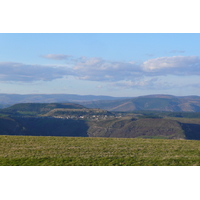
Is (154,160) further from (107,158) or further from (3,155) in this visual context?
(3,155)

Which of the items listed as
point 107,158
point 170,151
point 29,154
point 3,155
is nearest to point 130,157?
point 107,158

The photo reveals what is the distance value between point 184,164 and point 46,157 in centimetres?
1030

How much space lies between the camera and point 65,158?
65.7 ft

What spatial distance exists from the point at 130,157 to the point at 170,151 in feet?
16.3

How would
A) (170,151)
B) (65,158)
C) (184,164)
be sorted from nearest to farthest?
(184,164)
(65,158)
(170,151)

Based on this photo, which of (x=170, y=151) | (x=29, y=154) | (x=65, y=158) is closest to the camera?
(x=65, y=158)

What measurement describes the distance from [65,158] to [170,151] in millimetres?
9543

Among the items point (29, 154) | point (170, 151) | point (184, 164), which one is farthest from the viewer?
point (170, 151)

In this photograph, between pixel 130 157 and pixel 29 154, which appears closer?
pixel 130 157

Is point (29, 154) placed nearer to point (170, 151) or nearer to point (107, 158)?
point (107, 158)

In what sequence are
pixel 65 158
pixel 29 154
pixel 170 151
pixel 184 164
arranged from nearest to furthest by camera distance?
1. pixel 184 164
2. pixel 65 158
3. pixel 29 154
4. pixel 170 151

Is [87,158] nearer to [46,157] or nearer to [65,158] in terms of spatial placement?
[65,158]

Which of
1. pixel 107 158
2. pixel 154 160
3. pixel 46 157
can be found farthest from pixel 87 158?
pixel 154 160

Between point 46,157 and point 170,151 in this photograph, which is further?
point 170,151
